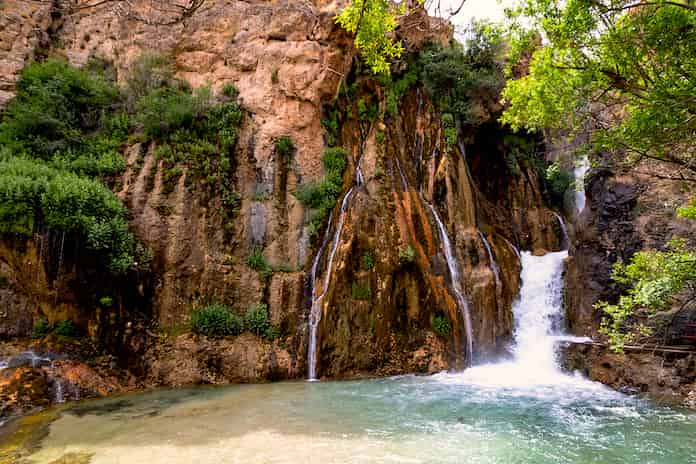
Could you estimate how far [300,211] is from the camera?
1380 cm

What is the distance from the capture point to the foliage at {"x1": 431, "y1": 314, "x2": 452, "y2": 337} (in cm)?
1268

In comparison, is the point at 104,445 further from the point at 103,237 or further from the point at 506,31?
the point at 506,31

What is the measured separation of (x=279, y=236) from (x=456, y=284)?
20.2ft

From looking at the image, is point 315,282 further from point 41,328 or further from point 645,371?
point 645,371

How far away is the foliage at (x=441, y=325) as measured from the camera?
41.6ft

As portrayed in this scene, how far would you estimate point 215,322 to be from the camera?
1129cm

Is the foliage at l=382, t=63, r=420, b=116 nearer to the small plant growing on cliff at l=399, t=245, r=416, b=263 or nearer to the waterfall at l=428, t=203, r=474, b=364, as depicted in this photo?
the waterfall at l=428, t=203, r=474, b=364

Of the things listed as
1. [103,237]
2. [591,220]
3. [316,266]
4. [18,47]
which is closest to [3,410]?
[103,237]

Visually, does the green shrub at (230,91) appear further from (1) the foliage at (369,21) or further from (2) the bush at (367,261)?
(1) the foliage at (369,21)

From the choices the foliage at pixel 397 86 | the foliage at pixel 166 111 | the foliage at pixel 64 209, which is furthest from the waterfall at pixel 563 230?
the foliage at pixel 64 209

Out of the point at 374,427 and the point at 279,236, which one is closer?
the point at 374,427

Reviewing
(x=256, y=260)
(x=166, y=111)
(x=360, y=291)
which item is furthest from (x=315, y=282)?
(x=166, y=111)

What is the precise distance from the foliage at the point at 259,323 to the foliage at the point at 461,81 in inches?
452

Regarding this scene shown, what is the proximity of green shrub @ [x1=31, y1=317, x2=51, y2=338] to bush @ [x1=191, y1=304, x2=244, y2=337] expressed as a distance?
10.9ft
